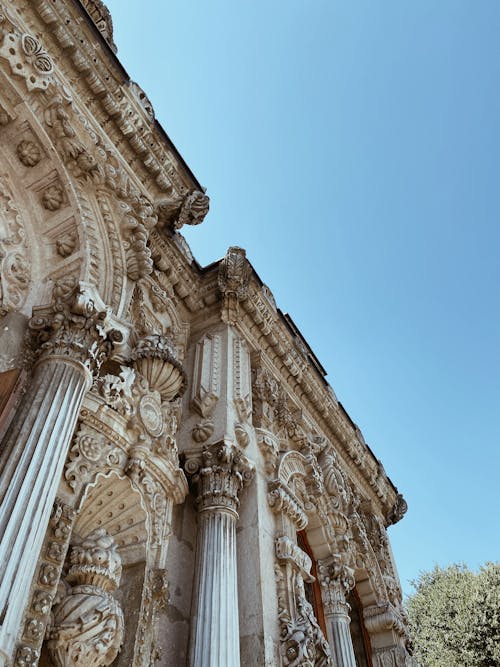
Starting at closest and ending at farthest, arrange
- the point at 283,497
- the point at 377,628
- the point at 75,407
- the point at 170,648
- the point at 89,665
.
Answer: the point at 89,665
the point at 75,407
the point at 170,648
the point at 283,497
the point at 377,628

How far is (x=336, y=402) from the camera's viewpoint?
10.6 meters

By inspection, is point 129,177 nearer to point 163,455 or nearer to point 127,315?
point 127,315

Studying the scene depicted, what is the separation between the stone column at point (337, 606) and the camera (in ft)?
22.9

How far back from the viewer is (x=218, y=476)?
5.62 meters

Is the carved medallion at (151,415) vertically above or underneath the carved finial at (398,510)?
underneath

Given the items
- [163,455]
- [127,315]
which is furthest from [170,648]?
[127,315]

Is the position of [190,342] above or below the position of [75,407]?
above

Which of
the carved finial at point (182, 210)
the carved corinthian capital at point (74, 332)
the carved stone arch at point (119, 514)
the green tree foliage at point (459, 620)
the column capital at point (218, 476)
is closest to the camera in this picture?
the carved corinthian capital at point (74, 332)

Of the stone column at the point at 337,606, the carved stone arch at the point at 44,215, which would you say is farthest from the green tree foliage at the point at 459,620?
the carved stone arch at the point at 44,215

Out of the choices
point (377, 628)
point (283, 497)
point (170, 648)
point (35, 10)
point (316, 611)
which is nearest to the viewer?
point (170, 648)

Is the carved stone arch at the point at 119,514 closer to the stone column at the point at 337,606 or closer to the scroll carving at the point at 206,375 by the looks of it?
the scroll carving at the point at 206,375

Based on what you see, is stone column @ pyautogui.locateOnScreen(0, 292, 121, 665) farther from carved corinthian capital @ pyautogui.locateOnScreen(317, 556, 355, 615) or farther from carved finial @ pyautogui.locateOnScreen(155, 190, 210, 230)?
carved corinthian capital @ pyautogui.locateOnScreen(317, 556, 355, 615)

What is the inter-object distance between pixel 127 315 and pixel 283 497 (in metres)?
2.64

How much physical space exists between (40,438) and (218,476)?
2.32 meters
